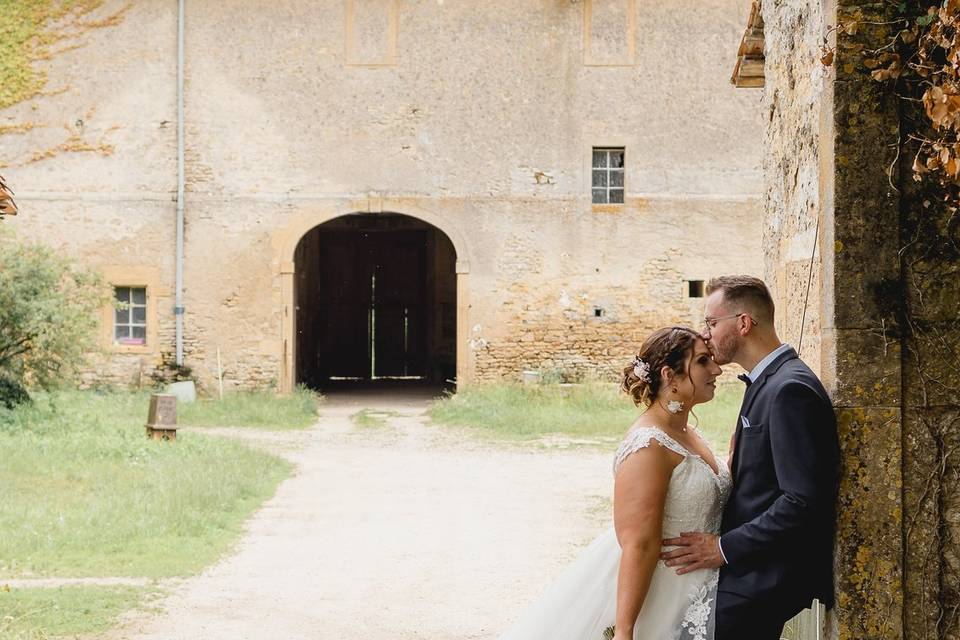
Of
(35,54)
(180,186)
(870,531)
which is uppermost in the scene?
(35,54)

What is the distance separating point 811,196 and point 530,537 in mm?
5091

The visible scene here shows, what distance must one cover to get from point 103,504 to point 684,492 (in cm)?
661

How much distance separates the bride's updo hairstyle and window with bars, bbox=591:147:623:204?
51.3 ft

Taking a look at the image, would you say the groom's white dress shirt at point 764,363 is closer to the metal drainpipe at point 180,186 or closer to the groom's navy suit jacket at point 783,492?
the groom's navy suit jacket at point 783,492

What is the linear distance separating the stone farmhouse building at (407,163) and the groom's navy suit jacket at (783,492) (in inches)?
598

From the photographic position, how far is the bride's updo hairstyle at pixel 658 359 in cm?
311

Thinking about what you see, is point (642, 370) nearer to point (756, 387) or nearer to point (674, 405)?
point (674, 405)

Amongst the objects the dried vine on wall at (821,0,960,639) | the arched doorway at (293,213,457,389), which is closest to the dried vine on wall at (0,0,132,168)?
the arched doorway at (293,213,457,389)

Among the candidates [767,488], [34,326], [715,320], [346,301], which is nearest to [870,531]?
[767,488]

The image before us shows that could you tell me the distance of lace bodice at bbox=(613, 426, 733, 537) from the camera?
302cm

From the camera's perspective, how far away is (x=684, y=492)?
9.92 ft

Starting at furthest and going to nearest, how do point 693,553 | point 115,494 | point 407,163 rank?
point 407,163
point 115,494
point 693,553

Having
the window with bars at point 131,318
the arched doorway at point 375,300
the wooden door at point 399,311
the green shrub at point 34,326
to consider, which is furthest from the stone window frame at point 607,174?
the green shrub at point 34,326

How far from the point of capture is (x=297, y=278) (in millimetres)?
19625
